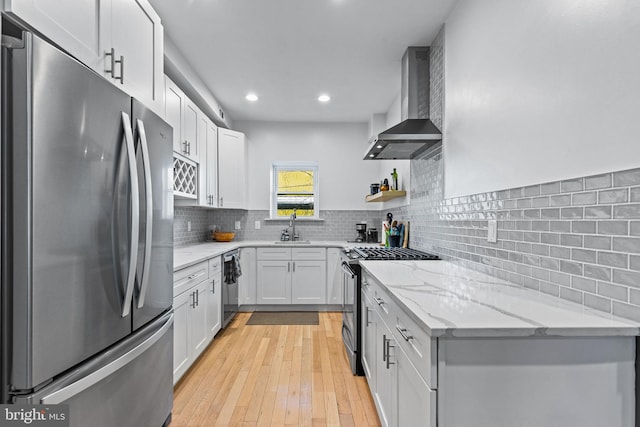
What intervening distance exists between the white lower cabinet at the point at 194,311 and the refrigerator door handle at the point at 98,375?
2.30ft

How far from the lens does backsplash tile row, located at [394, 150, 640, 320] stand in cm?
104

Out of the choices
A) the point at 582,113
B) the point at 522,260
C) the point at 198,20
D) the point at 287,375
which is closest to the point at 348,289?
the point at 287,375

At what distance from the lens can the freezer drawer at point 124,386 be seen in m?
1.10

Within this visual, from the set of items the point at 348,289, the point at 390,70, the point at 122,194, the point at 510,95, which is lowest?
the point at 348,289

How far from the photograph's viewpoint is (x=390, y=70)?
3262mm

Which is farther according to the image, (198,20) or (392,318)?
(198,20)

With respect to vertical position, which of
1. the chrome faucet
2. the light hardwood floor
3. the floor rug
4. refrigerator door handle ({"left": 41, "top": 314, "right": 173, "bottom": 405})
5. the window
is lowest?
the floor rug

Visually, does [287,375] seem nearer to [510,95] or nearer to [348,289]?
[348,289]

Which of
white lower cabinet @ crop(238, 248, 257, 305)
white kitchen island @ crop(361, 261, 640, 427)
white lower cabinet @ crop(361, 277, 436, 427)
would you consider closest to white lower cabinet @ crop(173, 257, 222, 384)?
white lower cabinet @ crop(238, 248, 257, 305)

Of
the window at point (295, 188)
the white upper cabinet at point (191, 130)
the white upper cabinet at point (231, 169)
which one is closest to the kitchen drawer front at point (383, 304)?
the white upper cabinet at point (191, 130)

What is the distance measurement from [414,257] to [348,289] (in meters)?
0.65

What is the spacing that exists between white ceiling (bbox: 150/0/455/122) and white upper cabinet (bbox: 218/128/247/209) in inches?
20.6

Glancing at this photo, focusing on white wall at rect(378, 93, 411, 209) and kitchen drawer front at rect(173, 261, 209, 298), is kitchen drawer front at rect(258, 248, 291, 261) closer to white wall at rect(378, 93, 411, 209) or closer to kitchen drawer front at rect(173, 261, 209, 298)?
kitchen drawer front at rect(173, 261, 209, 298)

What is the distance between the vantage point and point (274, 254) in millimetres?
4328
